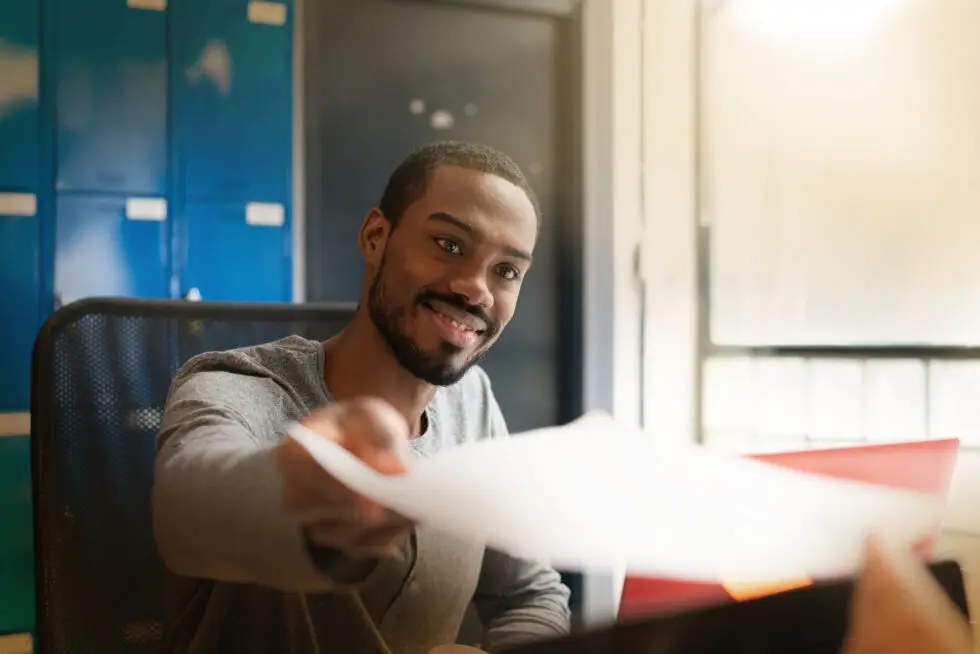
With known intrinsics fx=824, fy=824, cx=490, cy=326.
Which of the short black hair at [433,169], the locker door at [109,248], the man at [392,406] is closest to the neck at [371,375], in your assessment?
the man at [392,406]

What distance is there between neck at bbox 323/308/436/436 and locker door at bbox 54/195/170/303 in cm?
96

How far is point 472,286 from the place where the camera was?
2.11ft

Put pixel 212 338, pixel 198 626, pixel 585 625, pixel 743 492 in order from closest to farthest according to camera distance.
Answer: pixel 585 625
pixel 743 492
pixel 198 626
pixel 212 338

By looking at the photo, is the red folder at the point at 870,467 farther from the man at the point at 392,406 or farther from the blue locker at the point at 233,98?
the blue locker at the point at 233,98

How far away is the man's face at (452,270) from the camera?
0.65 metres

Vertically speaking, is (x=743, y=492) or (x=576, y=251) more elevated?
(x=576, y=251)

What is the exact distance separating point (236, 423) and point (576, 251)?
1.66m

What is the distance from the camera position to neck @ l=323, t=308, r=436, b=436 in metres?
0.70

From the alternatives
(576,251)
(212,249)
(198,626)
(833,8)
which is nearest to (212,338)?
(198,626)

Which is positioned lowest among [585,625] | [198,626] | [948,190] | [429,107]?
[198,626]

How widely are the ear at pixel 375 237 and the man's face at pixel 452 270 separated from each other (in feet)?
0.05

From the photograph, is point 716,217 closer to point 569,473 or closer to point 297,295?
point 297,295

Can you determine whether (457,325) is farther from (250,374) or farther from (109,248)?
(109,248)

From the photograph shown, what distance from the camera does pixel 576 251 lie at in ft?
6.74
